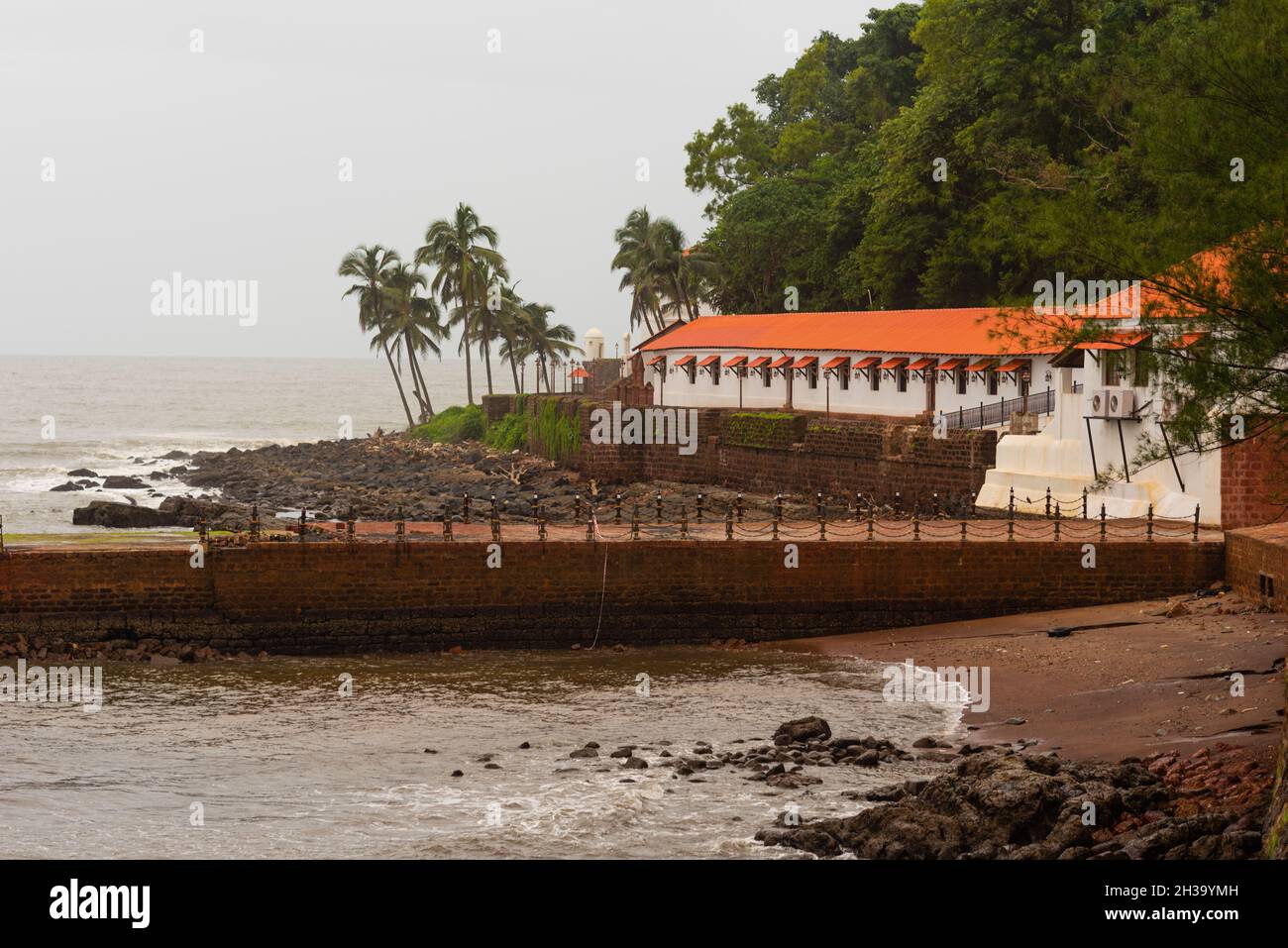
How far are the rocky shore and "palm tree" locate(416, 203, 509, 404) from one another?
58.2 meters

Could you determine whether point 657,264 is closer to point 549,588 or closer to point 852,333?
point 852,333

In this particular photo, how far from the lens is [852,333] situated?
2095 inches

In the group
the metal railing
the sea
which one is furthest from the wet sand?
the metal railing

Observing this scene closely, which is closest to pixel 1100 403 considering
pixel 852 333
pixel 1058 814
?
pixel 852 333

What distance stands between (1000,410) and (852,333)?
10.5 metres

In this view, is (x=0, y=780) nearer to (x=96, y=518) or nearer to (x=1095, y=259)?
(x=1095, y=259)

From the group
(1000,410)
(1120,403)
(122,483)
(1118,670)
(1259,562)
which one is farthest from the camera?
(122,483)

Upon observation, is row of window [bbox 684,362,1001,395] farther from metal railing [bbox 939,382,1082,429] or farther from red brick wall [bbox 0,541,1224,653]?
red brick wall [bbox 0,541,1224,653]

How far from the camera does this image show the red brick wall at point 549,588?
27719 millimetres

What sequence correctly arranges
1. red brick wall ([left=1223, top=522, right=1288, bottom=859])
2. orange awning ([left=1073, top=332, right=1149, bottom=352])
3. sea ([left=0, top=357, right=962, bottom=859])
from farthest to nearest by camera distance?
1. red brick wall ([left=1223, top=522, right=1288, bottom=859])
2. orange awning ([left=1073, top=332, right=1149, bottom=352])
3. sea ([left=0, top=357, right=962, bottom=859])

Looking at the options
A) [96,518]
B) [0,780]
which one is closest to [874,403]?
[96,518]

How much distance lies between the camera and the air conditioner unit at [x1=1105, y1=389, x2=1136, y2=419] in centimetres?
3350

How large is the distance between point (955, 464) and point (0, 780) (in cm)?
2803
